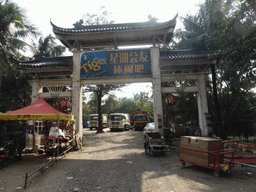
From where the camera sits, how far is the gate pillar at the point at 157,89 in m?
9.79

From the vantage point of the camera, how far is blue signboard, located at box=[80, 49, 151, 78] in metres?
10.5

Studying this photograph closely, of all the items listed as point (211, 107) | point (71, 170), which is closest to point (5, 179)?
point (71, 170)

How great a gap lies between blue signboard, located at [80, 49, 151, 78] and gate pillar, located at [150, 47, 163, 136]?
32cm

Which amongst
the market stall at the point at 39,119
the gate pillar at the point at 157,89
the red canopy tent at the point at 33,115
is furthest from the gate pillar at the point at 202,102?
the red canopy tent at the point at 33,115

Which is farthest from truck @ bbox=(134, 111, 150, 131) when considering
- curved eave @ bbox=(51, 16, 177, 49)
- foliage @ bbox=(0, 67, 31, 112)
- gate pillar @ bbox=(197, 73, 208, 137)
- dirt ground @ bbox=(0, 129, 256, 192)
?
dirt ground @ bbox=(0, 129, 256, 192)

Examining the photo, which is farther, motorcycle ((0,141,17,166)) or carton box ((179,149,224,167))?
motorcycle ((0,141,17,166))

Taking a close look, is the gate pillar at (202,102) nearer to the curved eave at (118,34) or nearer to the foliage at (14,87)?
the curved eave at (118,34)

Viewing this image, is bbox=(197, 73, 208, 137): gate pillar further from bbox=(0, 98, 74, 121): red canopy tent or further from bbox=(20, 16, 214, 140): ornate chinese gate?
bbox=(0, 98, 74, 121): red canopy tent

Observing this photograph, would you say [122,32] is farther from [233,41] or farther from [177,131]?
[177,131]

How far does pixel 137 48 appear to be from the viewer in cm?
1081

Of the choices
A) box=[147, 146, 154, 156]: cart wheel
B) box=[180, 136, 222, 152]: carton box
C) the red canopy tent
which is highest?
the red canopy tent

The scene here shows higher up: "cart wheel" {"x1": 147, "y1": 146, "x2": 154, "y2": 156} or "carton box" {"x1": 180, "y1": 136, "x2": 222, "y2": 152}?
"carton box" {"x1": 180, "y1": 136, "x2": 222, "y2": 152}

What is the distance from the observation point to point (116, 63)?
1066cm

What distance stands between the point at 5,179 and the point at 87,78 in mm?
6713
